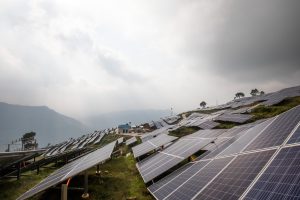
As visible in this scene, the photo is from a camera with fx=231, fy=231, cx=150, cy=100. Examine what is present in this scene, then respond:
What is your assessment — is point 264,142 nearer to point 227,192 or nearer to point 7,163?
point 227,192

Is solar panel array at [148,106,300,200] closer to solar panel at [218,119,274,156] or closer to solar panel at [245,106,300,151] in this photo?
solar panel at [245,106,300,151]

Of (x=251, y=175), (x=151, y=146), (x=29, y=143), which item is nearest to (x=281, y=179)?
(x=251, y=175)

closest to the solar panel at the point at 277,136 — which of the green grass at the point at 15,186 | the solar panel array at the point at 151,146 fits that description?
the solar panel array at the point at 151,146

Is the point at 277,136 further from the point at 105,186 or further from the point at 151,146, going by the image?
the point at 151,146

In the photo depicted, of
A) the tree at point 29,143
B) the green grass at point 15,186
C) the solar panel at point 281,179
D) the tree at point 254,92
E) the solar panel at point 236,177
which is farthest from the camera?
the tree at point 254,92

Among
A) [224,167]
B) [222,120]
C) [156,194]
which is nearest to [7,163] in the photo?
[156,194]

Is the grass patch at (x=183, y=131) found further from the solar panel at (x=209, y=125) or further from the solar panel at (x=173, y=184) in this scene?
the solar panel at (x=173, y=184)

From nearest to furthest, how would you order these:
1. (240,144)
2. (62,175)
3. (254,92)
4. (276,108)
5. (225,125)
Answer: (240,144), (62,175), (225,125), (276,108), (254,92)
